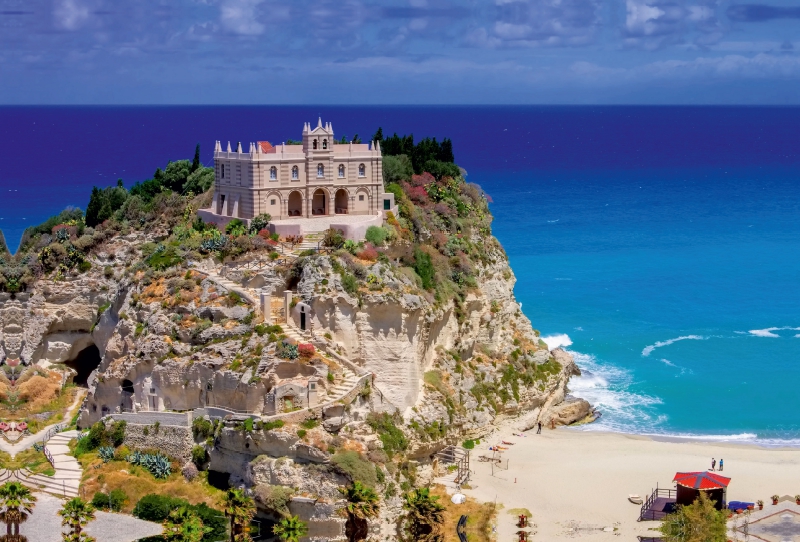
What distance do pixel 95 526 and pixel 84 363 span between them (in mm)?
22894

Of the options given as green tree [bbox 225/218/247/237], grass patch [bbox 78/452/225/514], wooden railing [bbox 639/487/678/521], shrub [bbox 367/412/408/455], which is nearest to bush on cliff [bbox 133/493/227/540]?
grass patch [bbox 78/452/225/514]

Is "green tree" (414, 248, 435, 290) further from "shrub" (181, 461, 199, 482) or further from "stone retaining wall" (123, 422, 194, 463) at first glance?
"shrub" (181, 461, 199, 482)

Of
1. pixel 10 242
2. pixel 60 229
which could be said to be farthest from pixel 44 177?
pixel 60 229

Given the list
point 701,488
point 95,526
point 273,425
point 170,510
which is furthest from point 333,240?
point 701,488

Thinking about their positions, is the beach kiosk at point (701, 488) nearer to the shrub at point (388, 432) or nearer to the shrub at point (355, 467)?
the shrub at point (388, 432)

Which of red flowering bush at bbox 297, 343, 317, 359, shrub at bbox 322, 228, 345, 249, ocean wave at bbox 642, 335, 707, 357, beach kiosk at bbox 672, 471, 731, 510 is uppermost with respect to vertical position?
shrub at bbox 322, 228, 345, 249

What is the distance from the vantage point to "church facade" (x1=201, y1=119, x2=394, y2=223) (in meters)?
63.5

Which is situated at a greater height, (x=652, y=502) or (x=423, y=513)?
(x=652, y=502)

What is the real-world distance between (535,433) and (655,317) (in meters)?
30.0

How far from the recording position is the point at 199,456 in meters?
55.1

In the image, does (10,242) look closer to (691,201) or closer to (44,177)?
(44,177)

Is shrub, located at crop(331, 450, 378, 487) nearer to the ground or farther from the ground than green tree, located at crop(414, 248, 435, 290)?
nearer to the ground

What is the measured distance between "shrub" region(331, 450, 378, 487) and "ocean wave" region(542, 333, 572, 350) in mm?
33052

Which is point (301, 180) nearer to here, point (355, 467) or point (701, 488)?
point (355, 467)
